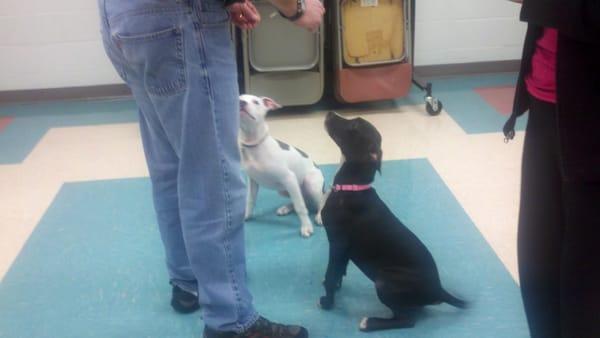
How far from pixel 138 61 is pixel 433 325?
3.62ft

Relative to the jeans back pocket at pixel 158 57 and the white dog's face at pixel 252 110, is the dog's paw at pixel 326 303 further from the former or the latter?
the jeans back pocket at pixel 158 57

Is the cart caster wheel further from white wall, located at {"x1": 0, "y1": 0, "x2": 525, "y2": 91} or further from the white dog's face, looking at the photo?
the white dog's face

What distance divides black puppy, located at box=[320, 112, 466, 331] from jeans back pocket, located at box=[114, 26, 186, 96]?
0.61m

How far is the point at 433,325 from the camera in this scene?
170 cm

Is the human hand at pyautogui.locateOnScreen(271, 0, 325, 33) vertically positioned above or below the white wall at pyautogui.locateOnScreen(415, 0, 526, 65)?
above

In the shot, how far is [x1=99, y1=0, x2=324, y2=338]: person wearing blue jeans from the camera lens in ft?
3.99

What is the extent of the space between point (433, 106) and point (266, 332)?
→ 212 cm

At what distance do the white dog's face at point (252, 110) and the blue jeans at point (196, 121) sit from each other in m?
0.47

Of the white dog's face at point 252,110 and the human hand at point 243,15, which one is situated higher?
the human hand at point 243,15

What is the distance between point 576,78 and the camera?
0.90 meters

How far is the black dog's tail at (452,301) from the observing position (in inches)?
65.4

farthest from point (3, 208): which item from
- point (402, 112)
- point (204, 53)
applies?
point (402, 112)

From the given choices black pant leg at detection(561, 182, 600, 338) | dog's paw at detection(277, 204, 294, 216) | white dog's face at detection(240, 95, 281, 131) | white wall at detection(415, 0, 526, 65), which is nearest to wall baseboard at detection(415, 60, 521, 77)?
white wall at detection(415, 0, 526, 65)

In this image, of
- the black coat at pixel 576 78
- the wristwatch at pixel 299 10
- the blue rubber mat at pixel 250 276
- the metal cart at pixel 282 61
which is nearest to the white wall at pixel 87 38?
the metal cart at pixel 282 61
